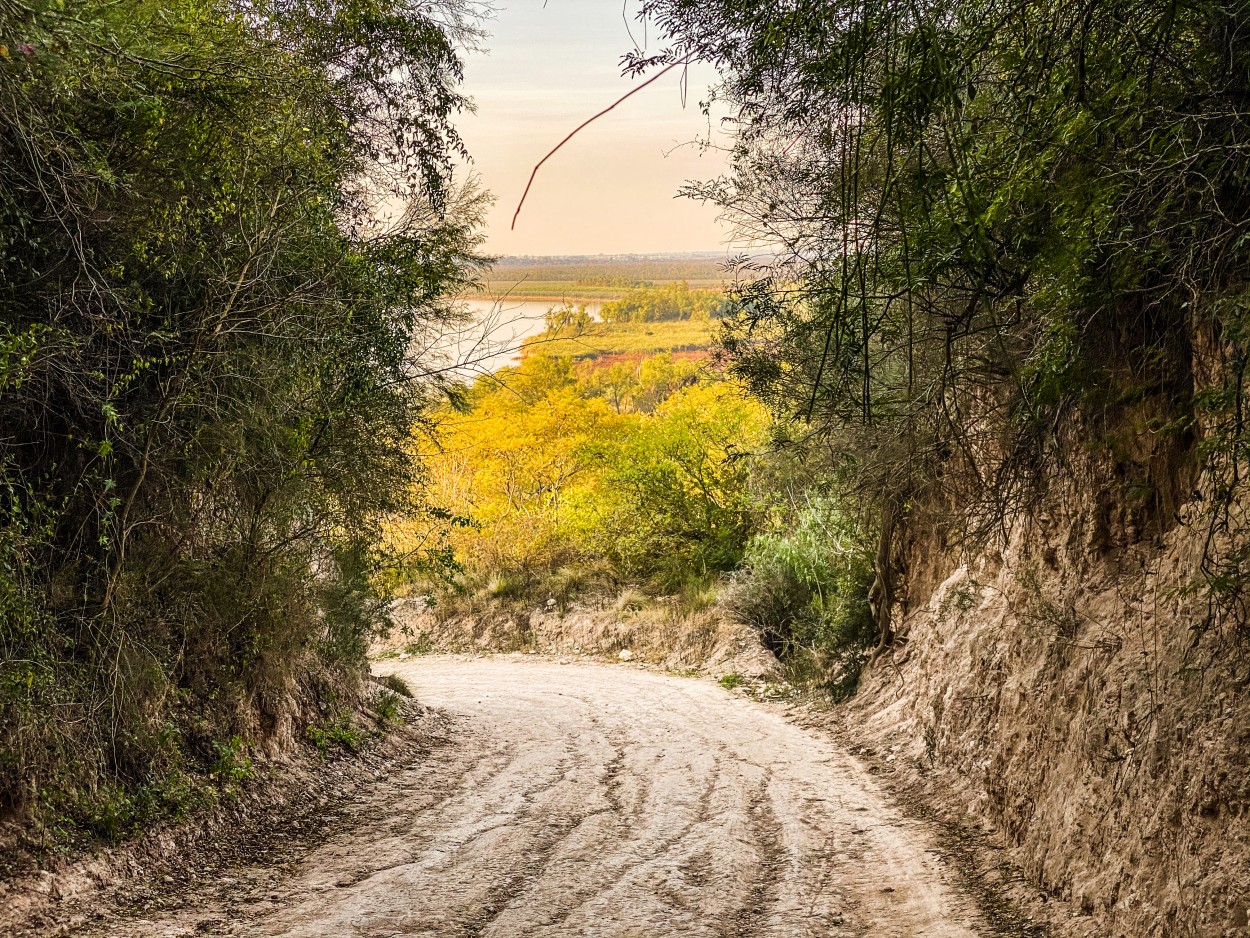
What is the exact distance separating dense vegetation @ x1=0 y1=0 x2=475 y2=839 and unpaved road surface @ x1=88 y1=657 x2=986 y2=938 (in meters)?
1.38

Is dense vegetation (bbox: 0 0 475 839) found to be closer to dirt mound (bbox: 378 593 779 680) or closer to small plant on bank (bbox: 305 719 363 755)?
small plant on bank (bbox: 305 719 363 755)

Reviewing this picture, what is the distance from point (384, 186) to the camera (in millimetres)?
10984

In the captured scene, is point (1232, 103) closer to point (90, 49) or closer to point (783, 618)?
point (90, 49)

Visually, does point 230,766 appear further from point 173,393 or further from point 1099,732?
point 1099,732

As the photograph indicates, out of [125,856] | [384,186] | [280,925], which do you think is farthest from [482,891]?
[384,186]

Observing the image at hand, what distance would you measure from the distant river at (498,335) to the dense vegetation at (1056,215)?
3.13 m

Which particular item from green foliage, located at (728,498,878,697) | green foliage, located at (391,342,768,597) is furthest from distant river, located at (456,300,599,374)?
green foliage, located at (391,342,768,597)

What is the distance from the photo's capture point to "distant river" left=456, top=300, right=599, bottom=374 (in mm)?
9461

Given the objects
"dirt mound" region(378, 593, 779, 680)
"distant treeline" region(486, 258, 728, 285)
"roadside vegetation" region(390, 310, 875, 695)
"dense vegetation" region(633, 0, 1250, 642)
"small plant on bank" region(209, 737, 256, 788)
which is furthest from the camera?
"distant treeline" region(486, 258, 728, 285)

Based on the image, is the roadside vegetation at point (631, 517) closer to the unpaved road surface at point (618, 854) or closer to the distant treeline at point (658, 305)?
the unpaved road surface at point (618, 854)

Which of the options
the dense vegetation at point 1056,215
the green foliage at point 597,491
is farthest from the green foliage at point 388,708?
the green foliage at point 597,491

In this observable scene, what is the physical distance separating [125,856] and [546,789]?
361 cm

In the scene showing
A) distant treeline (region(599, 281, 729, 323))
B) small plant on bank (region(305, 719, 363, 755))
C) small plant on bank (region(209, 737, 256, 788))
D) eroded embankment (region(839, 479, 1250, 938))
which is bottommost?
small plant on bank (region(305, 719, 363, 755))

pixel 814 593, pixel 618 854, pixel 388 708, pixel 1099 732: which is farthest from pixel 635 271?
pixel 1099 732
